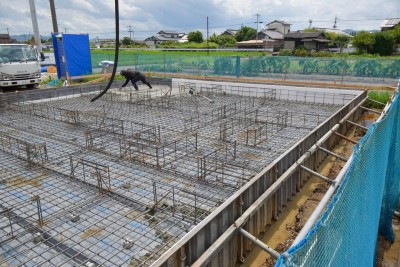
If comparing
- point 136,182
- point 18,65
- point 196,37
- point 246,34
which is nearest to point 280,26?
point 246,34

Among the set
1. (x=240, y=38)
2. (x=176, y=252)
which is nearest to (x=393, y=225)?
(x=176, y=252)

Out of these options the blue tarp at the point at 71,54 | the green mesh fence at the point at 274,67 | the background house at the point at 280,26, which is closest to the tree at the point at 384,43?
the green mesh fence at the point at 274,67

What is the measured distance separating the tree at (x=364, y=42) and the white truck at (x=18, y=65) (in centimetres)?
3261

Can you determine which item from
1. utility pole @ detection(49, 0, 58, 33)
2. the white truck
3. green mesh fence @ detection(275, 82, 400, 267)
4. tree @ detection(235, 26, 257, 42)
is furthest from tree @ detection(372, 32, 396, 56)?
tree @ detection(235, 26, 257, 42)

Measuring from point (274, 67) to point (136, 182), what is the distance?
1591 cm

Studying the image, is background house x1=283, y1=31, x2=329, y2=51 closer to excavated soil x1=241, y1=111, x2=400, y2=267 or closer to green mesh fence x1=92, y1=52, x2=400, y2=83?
green mesh fence x1=92, y1=52, x2=400, y2=83

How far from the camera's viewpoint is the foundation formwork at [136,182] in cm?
476

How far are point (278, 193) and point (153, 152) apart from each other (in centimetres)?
349

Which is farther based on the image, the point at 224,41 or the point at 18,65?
the point at 224,41

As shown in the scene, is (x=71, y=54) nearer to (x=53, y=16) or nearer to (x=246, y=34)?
(x=53, y=16)

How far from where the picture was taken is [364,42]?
1425 inches

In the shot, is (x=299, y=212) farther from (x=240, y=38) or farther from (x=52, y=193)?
(x=240, y=38)

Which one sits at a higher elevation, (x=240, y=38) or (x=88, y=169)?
(x=240, y=38)

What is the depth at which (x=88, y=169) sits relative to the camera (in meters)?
7.55
